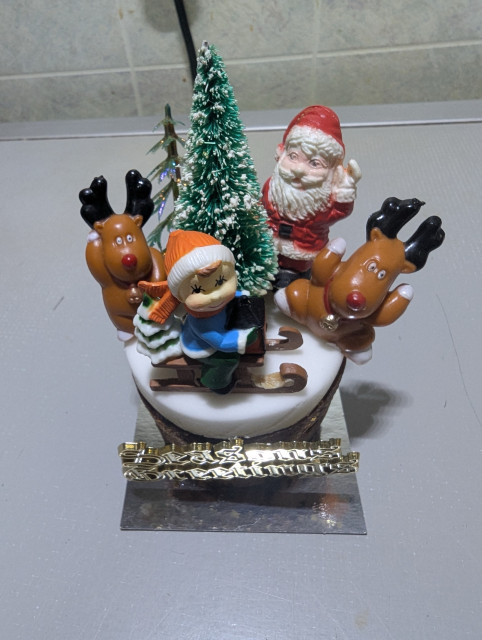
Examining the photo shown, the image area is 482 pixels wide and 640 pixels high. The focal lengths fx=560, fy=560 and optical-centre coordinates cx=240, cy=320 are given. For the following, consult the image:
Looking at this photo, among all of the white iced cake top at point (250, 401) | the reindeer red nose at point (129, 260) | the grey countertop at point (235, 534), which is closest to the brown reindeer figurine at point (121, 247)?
the reindeer red nose at point (129, 260)

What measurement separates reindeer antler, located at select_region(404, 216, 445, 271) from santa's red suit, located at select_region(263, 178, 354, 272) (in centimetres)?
14

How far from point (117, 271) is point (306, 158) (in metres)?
0.34

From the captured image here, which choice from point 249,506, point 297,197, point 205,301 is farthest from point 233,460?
point 297,197

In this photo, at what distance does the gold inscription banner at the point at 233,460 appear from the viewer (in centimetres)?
86

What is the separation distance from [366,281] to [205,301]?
9.0 inches

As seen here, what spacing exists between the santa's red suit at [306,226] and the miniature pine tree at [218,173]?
0.34 feet

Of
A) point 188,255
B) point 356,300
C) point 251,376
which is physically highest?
point 188,255

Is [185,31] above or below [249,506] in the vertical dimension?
above

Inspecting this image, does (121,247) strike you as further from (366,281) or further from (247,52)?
(247,52)

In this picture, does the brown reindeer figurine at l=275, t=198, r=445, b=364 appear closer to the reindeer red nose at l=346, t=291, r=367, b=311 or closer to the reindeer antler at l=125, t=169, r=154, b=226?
the reindeer red nose at l=346, t=291, r=367, b=311

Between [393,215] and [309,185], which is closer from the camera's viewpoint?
[393,215]

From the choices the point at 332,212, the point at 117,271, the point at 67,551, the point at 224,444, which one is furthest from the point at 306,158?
the point at 67,551

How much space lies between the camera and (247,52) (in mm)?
2029

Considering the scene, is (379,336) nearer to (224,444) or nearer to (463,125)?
(224,444)
